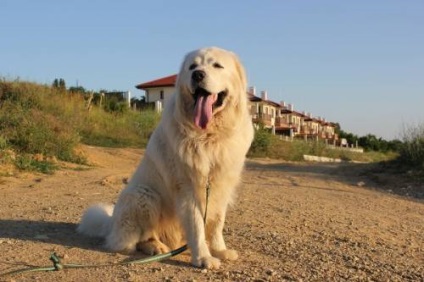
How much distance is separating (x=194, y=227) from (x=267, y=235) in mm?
1393

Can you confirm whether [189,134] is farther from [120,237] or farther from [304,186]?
[304,186]

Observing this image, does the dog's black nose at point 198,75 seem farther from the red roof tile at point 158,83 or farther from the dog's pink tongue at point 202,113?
the red roof tile at point 158,83

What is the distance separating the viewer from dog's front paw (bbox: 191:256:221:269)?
3768 millimetres

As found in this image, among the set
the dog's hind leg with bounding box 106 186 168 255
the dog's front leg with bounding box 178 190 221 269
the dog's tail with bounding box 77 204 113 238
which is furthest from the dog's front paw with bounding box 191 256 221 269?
the dog's tail with bounding box 77 204 113 238

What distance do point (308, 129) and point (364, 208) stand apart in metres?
65.4

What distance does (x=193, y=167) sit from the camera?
3.88m

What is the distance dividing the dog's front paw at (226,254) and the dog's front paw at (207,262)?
8.5 inches

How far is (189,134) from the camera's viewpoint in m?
3.94

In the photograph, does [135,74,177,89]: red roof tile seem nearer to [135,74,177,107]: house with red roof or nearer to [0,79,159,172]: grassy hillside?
[135,74,177,107]: house with red roof

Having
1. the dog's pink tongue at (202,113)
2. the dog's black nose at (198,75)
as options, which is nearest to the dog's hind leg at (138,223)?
the dog's pink tongue at (202,113)

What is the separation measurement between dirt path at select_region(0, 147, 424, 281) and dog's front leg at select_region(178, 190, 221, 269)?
0.14 meters

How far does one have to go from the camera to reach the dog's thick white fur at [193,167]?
3908mm

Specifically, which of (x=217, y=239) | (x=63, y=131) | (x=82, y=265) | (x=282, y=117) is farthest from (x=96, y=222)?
(x=282, y=117)

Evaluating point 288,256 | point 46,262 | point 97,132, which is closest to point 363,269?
point 288,256
